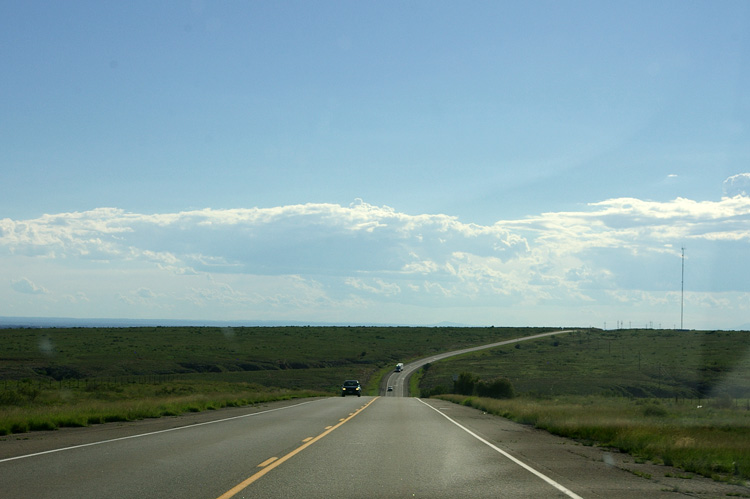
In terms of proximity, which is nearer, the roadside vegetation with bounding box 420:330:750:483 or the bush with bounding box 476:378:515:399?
the roadside vegetation with bounding box 420:330:750:483

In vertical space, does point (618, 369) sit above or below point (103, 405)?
above

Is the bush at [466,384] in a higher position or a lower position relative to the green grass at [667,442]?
lower

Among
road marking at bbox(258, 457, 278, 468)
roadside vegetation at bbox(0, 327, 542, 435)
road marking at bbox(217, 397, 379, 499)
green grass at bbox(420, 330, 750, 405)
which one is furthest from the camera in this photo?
green grass at bbox(420, 330, 750, 405)

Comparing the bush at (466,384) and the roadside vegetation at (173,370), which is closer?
the roadside vegetation at (173,370)

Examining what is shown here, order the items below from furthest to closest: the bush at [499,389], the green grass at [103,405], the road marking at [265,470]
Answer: the bush at [499,389] < the green grass at [103,405] < the road marking at [265,470]

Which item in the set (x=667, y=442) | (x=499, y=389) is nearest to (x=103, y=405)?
(x=667, y=442)

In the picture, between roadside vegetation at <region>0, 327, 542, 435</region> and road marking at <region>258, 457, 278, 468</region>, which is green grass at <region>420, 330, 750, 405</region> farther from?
road marking at <region>258, 457, 278, 468</region>

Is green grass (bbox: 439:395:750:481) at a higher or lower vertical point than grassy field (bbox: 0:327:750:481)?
higher

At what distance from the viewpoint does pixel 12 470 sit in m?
10.1

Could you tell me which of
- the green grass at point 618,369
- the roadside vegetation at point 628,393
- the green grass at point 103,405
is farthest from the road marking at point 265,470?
the green grass at point 618,369

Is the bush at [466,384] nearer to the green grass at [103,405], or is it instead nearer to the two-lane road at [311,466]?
the green grass at [103,405]

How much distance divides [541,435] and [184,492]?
43.3 feet

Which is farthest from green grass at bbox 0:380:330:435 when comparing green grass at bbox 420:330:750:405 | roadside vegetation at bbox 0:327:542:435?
green grass at bbox 420:330:750:405

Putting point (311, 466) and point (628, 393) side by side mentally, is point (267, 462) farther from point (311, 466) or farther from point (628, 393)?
point (628, 393)
